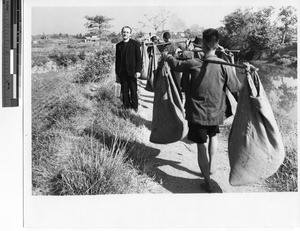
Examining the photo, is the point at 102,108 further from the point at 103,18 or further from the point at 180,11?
the point at 180,11

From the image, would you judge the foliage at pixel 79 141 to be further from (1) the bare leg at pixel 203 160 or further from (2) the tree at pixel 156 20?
(2) the tree at pixel 156 20

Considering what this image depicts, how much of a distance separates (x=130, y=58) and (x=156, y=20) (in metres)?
0.45

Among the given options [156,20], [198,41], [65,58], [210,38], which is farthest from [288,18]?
[65,58]

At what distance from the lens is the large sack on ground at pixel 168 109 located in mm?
2721

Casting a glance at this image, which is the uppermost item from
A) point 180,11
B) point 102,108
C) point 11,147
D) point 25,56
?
point 180,11

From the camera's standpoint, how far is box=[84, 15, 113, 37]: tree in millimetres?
3057

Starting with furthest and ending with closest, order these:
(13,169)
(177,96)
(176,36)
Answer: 1. (176,36)
2. (13,169)
3. (177,96)

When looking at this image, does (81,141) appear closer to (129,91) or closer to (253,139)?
(129,91)

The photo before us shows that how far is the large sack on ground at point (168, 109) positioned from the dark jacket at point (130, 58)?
19.4 inches

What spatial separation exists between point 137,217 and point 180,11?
1.93 meters

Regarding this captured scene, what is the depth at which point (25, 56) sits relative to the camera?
2.99 meters

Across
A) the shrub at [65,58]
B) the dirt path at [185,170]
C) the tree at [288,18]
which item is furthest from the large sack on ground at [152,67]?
the tree at [288,18]

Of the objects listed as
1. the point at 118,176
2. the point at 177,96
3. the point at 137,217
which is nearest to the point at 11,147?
the point at 118,176

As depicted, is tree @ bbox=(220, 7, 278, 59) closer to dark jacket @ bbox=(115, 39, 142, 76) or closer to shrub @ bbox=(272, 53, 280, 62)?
shrub @ bbox=(272, 53, 280, 62)
